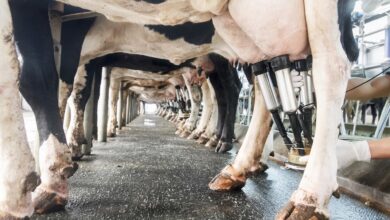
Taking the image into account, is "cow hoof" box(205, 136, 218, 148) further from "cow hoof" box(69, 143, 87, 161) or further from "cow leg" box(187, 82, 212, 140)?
"cow hoof" box(69, 143, 87, 161)

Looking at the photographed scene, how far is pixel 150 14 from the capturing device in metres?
1.28

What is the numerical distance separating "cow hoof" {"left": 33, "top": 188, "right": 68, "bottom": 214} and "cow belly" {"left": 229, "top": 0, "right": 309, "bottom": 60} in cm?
87

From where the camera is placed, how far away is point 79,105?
2.74 metres

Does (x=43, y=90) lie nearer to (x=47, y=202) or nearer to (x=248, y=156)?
(x=47, y=202)

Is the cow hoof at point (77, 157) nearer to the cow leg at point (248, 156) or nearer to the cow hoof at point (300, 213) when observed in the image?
the cow leg at point (248, 156)

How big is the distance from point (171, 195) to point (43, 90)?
25.4 inches

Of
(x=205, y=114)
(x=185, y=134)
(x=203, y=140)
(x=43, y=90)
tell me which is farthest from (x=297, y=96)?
(x=185, y=134)

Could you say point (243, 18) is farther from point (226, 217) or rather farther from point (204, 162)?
point (204, 162)

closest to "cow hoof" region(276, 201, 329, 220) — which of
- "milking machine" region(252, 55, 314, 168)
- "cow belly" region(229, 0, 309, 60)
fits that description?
"milking machine" region(252, 55, 314, 168)

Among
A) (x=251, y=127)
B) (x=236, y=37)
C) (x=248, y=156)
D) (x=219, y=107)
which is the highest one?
(x=236, y=37)

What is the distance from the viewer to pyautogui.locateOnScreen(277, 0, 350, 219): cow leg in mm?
1162

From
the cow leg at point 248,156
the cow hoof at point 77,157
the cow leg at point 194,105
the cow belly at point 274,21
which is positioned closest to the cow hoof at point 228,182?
the cow leg at point 248,156

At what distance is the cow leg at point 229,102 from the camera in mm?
3416

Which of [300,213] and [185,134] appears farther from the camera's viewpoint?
[185,134]
